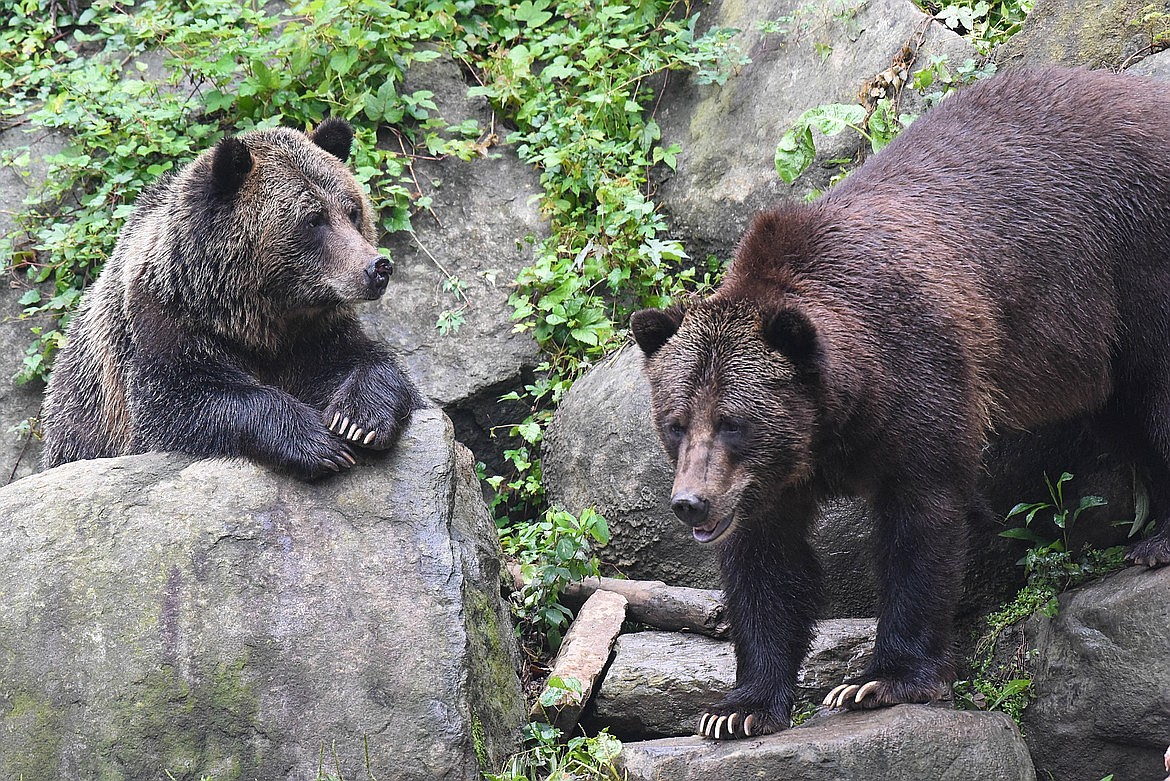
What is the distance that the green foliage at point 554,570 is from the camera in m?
7.25

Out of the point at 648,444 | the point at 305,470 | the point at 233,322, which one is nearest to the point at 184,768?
the point at 305,470

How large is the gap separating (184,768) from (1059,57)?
6.72 m

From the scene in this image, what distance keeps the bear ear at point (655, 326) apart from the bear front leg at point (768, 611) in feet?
3.13

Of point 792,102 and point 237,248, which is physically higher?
point 792,102

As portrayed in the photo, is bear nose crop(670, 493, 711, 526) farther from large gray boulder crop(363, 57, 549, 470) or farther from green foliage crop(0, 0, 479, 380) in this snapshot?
green foliage crop(0, 0, 479, 380)

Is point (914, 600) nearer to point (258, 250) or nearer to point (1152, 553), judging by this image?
point (1152, 553)

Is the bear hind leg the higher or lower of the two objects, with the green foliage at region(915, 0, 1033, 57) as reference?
lower

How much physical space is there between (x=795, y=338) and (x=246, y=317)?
3.23m

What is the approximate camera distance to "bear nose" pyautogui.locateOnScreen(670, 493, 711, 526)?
509cm

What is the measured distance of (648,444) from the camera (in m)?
7.79

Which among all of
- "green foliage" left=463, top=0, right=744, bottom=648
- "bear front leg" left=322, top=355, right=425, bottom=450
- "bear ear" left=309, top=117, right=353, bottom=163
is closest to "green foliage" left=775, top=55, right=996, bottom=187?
"green foliage" left=463, top=0, right=744, bottom=648

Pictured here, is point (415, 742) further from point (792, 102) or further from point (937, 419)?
point (792, 102)

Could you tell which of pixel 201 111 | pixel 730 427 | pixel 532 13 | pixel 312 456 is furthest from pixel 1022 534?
pixel 201 111

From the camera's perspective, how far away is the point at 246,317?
6820mm
